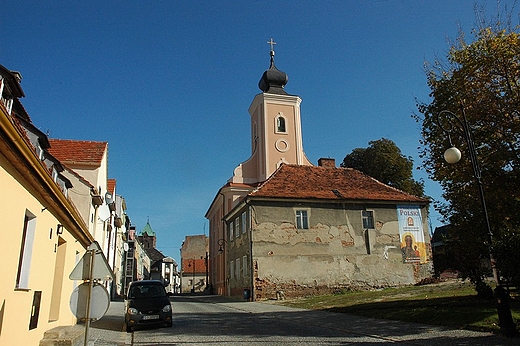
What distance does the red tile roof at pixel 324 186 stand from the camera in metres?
29.8

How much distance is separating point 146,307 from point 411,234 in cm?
2244

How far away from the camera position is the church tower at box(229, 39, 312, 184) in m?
43.2

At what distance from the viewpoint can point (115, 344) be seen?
11.2 metres

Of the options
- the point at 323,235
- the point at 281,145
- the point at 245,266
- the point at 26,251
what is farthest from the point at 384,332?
the point at 281,145

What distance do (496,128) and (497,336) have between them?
777cm

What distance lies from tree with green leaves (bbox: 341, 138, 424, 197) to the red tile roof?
1294cm

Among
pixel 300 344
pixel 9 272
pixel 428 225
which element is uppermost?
pixel 428 225

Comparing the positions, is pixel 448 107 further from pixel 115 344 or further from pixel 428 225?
pixel 428 225

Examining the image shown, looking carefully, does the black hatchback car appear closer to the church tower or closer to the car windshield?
the car windshield

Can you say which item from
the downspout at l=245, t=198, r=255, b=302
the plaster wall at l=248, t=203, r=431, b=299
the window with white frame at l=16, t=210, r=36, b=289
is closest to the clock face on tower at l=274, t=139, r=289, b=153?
the plaster wall at l=248, t=203, r=431, b=299

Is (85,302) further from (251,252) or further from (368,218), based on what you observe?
(368,218)

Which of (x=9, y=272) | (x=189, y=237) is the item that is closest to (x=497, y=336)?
(x=9, y=272)

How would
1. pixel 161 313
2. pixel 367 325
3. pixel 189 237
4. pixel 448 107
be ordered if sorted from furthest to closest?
pixel 189 237
pixel 448 107
pixel 161 313
pixel 367 325

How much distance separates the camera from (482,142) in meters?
15.5
